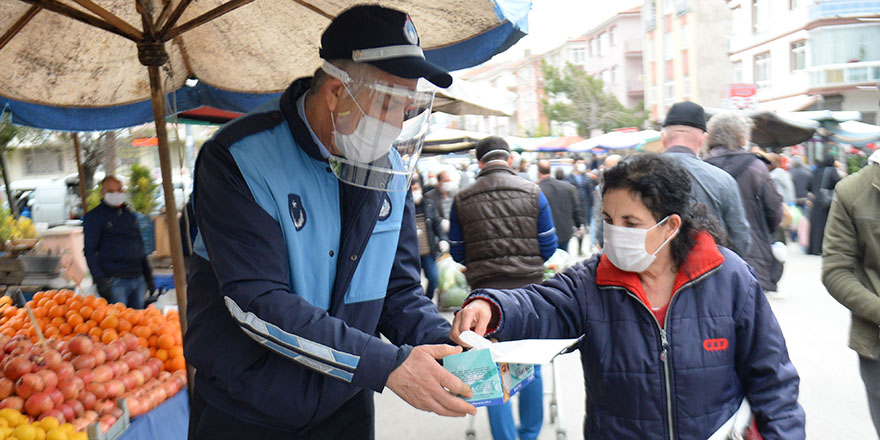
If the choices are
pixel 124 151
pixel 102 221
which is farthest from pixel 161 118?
pixel 124 151

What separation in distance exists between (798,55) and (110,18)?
34081 mm

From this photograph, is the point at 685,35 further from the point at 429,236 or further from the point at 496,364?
the point at 496,364

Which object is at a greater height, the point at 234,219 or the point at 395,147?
the point at 395,147

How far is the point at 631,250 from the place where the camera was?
2.24m

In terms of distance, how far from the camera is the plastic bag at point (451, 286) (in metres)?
9.04

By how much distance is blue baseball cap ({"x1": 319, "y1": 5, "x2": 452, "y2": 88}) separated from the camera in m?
1.81

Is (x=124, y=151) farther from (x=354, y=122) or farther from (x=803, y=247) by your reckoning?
(x=354, y=122)

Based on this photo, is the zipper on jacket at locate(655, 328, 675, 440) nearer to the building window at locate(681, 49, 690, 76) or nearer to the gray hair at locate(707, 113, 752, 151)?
the gray hair at locate(707, 113, 752, 151)

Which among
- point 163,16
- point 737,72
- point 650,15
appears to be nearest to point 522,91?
point 650,15

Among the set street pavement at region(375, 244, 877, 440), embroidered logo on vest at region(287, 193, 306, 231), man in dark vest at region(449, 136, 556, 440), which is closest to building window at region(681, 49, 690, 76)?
street pavement at region(375, 244, 877, 440)

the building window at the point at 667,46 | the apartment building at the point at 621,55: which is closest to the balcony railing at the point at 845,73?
the building window at the point at 667,46

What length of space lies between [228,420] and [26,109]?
149 inches

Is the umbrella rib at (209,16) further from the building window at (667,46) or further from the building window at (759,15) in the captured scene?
the building window at (667,46)

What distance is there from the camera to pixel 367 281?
195cm
